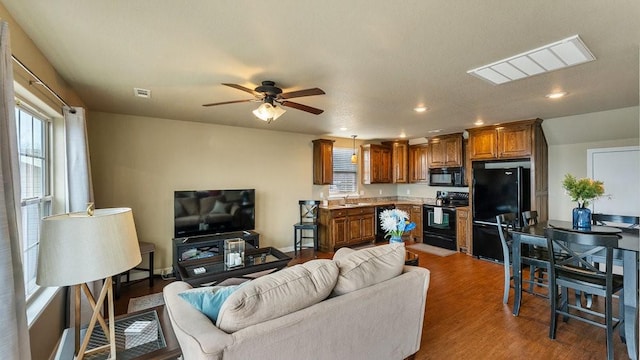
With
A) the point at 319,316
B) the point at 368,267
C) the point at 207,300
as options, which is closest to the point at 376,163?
the point at 368,267

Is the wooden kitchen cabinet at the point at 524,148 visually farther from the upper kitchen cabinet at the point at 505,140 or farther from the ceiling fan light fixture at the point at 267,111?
the ceiling fan light fixture at the point at 267,111

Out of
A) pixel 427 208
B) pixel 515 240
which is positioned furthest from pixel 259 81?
pixel 427 208

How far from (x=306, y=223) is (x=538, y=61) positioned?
4.59 meters

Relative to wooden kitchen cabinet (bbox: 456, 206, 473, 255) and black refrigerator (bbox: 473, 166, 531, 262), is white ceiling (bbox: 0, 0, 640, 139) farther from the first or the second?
wooden kitchen cabinet (bbox: 456, 206, 473, 255)

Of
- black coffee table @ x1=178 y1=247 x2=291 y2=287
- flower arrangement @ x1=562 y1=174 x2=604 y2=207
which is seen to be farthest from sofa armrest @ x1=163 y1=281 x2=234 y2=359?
flower arrangement @ x1=562 y1=174 x2=604 y2=207

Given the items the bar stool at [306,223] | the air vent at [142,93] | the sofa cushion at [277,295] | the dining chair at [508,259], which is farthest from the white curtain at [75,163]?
the dining chair at [508,259]

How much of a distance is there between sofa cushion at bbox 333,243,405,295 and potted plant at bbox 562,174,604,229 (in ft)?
7.63

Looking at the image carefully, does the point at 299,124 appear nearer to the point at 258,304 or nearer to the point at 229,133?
the point at 229,133

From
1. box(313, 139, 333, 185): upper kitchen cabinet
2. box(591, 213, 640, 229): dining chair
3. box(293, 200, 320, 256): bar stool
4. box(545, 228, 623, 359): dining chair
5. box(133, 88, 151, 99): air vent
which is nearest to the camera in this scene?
box(545, 228, 623, 359): dining chair

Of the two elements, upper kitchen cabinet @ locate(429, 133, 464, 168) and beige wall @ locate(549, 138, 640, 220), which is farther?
upper kitchen cabinet @ locate(429, 133, 464, 168)

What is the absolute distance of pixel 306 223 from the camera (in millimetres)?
5926

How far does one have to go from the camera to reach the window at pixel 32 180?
2125 mm

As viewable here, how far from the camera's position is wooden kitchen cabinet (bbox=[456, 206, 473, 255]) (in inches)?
211

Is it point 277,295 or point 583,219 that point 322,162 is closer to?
point 583,219
